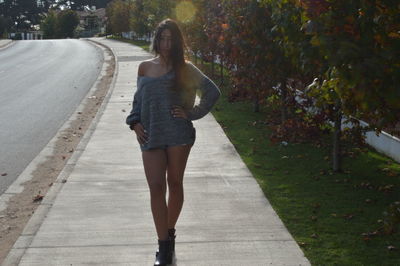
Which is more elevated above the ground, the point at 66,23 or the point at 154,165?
the point at 154,165

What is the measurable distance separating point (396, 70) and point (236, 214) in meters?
3.17

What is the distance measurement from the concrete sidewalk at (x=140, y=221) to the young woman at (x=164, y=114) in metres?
0.63

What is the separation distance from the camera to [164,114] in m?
4.58

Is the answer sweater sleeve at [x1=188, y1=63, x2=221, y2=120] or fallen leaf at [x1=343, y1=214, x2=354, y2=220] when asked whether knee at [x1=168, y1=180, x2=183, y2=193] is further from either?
fallen leaf at [x1=343, y1=214, x2=354, y2=220]

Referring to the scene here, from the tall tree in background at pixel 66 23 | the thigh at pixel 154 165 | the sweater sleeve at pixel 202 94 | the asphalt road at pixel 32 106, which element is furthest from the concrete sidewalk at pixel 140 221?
the tall tree in background at pixel 66 23

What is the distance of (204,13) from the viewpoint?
19141 millimetres

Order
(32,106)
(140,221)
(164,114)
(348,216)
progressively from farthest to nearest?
(32,106) → (348,216) → (140,221) → (164,114)

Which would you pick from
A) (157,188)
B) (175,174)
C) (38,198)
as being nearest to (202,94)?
(175,174)

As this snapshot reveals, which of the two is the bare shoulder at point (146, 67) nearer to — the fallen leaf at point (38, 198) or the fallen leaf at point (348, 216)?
the fallen leaf at point (348, 216)

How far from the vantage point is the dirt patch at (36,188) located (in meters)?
5.98

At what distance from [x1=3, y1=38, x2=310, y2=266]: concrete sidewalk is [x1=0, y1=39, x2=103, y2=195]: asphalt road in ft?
4.64

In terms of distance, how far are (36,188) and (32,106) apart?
8774mm

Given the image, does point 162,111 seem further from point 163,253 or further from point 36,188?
point 36,188

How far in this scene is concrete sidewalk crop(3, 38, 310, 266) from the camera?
505 centimetres
